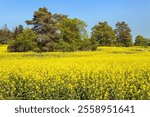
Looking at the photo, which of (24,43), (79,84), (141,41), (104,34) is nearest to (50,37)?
(24,43)

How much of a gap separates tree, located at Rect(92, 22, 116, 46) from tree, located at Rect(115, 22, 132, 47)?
223 centimetres

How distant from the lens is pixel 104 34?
91000mm

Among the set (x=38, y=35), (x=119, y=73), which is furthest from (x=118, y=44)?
(x=119, y=73)

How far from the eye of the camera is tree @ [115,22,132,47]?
94062 millimetres

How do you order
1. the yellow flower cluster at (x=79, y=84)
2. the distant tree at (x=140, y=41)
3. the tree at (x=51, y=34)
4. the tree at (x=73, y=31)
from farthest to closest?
the distant tree at (x=140, y=41)
the tree at (x=73, y=31)
the tree at (x=51, y=34)
the yellow flower cluster at (x=79, y=84)

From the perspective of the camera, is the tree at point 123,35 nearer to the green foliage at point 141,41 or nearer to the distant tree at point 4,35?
the green foliage at point 141,41

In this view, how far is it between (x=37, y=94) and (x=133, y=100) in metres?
2.85

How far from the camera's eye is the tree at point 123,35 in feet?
309

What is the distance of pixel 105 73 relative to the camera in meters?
13.8

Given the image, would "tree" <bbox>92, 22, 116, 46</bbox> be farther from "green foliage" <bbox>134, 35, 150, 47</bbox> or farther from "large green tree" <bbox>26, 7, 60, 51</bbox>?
"large green tree" <bbox>26, 7, 60, 51</bbox>

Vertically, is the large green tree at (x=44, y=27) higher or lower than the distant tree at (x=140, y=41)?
higher

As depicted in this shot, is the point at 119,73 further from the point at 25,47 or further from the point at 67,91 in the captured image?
the point at 25,47

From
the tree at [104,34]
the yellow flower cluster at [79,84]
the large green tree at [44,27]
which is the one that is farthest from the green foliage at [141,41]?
the yellow flower cluster at [79,84]

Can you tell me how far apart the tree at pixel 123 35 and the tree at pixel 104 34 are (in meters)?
2.23
